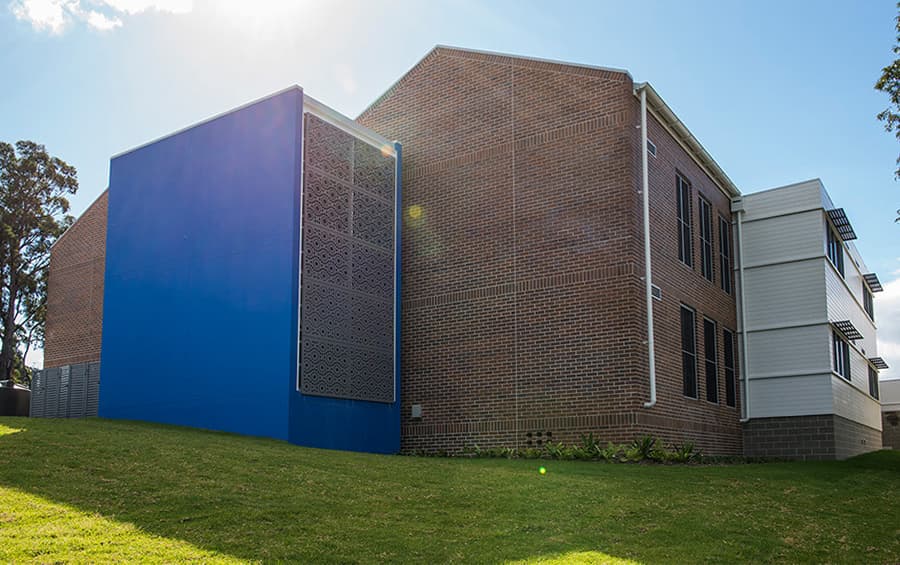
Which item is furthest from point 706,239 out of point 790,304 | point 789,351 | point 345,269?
point 345,269

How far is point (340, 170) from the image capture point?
17.1 m

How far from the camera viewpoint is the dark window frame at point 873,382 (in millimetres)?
28797

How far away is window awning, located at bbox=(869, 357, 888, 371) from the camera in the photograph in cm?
2938

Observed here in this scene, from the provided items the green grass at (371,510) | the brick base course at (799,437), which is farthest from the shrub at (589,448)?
the brick base course at (799,437)

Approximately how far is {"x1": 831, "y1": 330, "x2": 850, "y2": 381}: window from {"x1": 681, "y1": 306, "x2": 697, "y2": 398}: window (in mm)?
5011

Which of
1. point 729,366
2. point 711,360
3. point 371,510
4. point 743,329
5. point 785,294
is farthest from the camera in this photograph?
point 743,329

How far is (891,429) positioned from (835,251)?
78.5 feet

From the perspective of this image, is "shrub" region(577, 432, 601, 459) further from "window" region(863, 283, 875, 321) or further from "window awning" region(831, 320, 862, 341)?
"window" region(863, 283, 875, 321)

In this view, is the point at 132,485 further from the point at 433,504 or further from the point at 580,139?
the point at 580,139

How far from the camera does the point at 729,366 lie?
21281 millimetres

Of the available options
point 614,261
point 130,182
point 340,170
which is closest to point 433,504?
point 614,261

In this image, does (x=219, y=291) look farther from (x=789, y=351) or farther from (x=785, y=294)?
(x=785, y=294)

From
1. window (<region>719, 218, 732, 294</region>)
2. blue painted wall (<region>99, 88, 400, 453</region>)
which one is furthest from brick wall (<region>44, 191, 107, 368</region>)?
window (<region>719, 218, 732, 294</region>)

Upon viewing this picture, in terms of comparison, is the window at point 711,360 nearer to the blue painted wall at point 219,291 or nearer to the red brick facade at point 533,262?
the red brick facade at point 533,262
